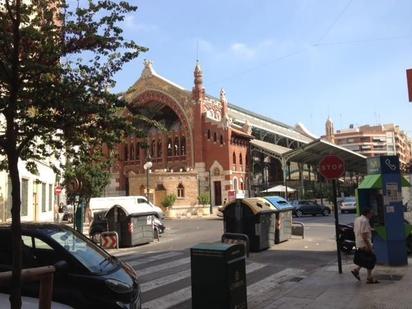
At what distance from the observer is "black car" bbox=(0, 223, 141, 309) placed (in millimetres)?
6090

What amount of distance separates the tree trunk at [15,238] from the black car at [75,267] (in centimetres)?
118

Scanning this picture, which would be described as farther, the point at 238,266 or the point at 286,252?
the point at 286,252

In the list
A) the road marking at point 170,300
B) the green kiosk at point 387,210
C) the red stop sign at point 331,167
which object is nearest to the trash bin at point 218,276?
the road marking at point 170,300

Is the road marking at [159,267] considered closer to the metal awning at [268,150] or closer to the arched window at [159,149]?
the metal awning at [268,150]

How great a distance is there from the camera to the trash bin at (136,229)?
21.6 m

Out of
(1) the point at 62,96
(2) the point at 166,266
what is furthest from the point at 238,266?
(2) the point at 166,266

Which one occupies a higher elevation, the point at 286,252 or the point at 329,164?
the point at 329,164

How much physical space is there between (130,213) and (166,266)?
306 inches

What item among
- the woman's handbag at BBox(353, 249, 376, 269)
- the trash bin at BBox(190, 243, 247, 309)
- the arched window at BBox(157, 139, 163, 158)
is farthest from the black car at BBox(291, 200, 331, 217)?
the trash bin at BBox(190, 243, 247, 309)

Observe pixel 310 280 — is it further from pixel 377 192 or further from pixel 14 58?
pixel 14 58

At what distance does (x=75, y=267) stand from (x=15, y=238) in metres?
2.00

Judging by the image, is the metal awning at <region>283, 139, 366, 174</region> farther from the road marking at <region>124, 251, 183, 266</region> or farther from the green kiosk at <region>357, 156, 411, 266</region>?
the green kiosk at <region>357, 156, 411, 266</region>

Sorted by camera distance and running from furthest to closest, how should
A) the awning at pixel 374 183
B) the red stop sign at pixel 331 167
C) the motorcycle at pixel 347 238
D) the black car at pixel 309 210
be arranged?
the black car at pixel 309 210 < the motorcycle at pixel 347 238 < the awning at pixel 374 183 < the red stop sign at pixel 331 167

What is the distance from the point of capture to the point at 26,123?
5.96 metres
